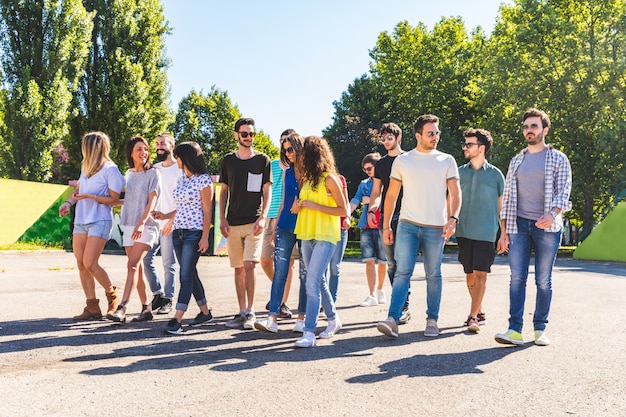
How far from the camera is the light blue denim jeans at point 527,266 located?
5883 millimetres

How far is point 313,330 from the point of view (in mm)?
5676

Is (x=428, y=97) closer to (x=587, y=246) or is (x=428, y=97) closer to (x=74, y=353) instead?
(x=587, y=246)

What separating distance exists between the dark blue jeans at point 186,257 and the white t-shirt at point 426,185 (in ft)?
7.19

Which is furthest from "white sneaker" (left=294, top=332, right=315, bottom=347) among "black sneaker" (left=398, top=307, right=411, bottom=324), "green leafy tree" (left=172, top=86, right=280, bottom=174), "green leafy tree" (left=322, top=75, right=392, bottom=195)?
"green leafy tree" (left=172, top=86, right=280, bottom=174)

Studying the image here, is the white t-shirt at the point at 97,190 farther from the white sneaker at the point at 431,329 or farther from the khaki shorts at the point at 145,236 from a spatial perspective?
the white sneaker at the point at 431,329

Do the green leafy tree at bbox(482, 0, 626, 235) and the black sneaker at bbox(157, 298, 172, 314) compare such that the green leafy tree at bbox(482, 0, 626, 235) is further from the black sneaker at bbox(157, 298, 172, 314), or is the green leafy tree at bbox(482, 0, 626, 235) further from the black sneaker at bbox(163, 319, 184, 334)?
the black sneaker at bbox(163, 319, 184, 334)

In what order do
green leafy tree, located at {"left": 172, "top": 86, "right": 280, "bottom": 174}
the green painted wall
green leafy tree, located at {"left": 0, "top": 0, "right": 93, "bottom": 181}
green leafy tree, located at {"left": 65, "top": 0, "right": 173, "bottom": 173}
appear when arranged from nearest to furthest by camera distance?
the green painted wall < green leafy tree, located at {"left": 0, "top": 0, "right": 93, "bottom": 181} < green leafy tree, located at {"left": 65, "top": 0, "right": 173, "bottom": 173} < green leafy tree, located at {"left": 172, "top": 86, "right": 280, "bottom": 174}

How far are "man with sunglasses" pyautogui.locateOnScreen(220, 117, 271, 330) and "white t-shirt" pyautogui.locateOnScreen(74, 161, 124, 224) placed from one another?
1.33 meters

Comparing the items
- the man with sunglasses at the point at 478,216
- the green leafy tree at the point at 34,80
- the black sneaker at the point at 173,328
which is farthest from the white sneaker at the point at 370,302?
the green leafy tree at the point at 34,80

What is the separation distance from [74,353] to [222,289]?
5.35 meters

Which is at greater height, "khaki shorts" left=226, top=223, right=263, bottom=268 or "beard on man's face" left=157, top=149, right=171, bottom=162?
"beard on man's face" left=157, top=149, right=171, bottom=162

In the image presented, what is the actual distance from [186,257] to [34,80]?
26577 millimetres

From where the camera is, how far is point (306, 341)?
5.58m

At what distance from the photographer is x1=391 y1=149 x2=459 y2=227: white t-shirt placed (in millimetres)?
6125
